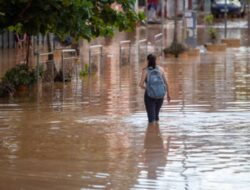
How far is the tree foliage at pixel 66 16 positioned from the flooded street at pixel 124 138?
1.84 metres

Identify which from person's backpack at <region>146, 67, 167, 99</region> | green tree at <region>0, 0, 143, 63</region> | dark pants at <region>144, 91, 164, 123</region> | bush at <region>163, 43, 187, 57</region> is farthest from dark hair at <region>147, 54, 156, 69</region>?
bush at <region>163, 43, 187, 57</region>

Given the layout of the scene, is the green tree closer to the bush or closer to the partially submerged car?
the bush

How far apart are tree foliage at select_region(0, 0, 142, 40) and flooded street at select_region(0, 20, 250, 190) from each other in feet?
6.04

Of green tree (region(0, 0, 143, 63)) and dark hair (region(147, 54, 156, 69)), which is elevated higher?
green tree (region(0, 0, 143, 63))

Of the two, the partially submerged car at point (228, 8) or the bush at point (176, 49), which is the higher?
the partially submerged car at point (228, 8)

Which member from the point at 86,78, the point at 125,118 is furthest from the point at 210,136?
the point at 86,78

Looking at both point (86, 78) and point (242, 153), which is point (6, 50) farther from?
point (242, 153)

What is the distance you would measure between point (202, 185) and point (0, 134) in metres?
5.51

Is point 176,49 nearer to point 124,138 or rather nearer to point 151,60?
point 151,60

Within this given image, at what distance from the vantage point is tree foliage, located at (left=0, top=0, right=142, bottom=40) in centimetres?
1298

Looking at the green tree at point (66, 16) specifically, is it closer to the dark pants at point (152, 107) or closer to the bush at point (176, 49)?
the dark pants at point (152, 107)

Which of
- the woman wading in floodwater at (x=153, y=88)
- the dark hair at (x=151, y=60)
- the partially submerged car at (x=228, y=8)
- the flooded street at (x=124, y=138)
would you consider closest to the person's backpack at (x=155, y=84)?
the woman wading in floodwater at (x=153, y=88)

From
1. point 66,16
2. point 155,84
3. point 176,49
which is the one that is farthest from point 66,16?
point 176,49

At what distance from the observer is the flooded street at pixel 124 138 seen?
1141cm
